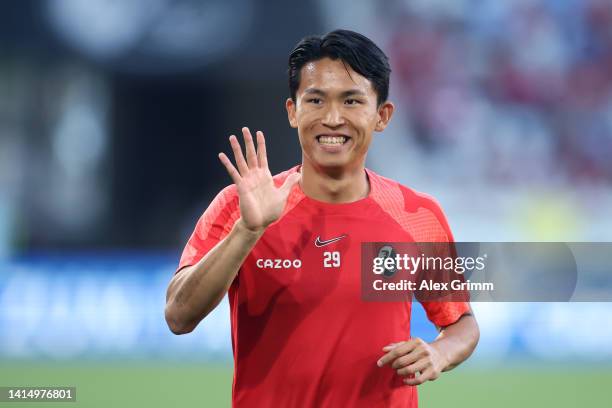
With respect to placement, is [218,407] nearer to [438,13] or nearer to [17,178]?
[17,178]

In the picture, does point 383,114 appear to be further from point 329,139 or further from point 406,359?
point 406,359

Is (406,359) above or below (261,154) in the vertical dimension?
below

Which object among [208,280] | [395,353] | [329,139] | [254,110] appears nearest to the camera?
[208,280]

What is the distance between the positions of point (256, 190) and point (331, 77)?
1.84 ft

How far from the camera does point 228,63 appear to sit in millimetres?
9016

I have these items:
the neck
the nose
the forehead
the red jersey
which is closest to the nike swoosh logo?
the red jersey

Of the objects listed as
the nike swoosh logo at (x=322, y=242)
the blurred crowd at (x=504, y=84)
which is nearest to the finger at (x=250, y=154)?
the nike swoosh logo at (x=322, y=242)

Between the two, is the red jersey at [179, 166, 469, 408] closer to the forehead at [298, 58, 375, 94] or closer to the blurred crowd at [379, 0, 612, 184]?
the forehead at [298, 58, 375, 94]

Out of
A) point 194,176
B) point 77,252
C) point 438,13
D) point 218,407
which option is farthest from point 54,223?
point 438,13

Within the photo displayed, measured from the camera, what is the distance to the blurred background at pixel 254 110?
8867 millimetres

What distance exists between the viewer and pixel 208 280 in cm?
269

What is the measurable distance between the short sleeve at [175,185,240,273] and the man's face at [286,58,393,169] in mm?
310

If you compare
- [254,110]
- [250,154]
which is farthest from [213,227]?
[254,110]

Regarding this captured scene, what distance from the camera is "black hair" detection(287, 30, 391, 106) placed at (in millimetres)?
3104
